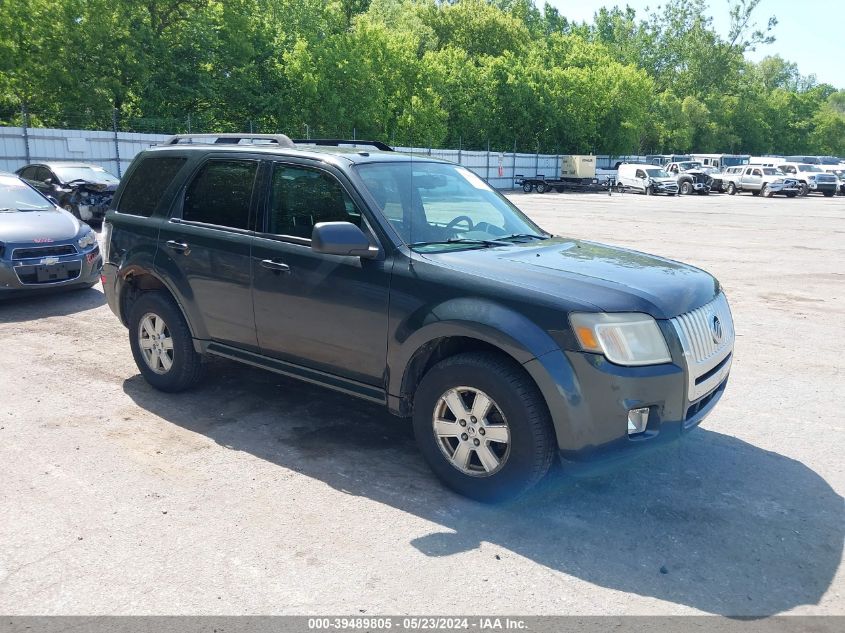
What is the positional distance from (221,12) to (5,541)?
39.7 meters

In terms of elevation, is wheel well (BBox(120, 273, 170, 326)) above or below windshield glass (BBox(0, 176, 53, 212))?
below

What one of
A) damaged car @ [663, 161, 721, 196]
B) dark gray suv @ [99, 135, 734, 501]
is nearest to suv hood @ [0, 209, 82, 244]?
dark gray suv @ [99, 135, 734, 501]

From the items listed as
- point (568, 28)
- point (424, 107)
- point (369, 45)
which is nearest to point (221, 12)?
point (369, 45)

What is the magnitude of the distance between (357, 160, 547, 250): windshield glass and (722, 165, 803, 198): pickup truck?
41.4 m

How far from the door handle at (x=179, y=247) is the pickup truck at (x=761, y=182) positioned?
4253cm

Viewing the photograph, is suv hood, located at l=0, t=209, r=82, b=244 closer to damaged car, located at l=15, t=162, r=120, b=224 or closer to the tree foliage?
damaged car, located at l=15, t=162, r=120, b=224

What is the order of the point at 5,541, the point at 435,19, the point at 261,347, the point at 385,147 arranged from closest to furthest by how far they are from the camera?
1. the point at 5,541
2. the point at 261,347
3. the point at 385,147
4. the point at 435,19

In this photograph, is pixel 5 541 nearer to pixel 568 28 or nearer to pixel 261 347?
pixel 261 347

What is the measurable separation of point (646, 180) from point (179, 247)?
4115 cm

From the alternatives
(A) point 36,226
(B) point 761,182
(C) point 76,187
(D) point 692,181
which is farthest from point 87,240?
(B) point 761,182

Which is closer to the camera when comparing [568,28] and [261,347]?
[261,347]

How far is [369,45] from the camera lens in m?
43.6

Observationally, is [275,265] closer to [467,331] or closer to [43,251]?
[467,331]

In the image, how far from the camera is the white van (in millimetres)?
42531
